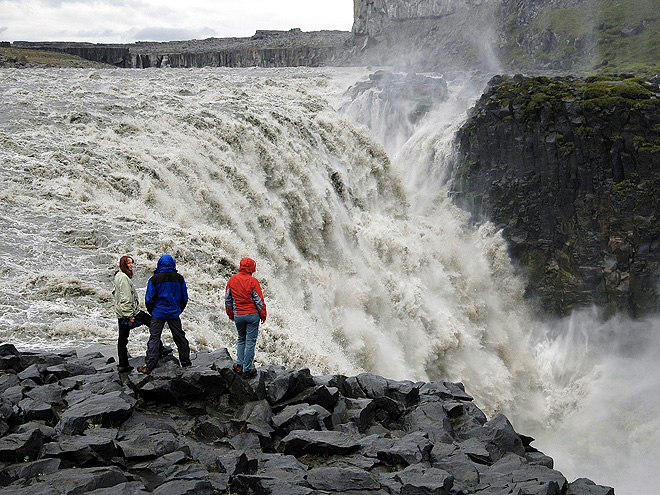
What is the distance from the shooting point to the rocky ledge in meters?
7.89

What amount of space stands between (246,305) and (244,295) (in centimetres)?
18

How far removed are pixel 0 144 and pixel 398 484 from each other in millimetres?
18365

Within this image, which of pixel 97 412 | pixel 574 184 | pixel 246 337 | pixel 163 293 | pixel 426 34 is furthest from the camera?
pixel 426 34

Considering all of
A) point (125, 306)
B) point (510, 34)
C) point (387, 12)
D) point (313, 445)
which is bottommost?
point (313, 445)

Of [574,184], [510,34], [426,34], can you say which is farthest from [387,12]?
[574,184]

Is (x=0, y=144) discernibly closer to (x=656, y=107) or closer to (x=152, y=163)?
(x=152, y=163)

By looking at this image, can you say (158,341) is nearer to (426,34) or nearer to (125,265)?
(125,265)

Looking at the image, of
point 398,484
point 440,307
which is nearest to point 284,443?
point 398,484

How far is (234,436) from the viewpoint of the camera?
31.7ft

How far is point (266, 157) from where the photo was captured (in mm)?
25203

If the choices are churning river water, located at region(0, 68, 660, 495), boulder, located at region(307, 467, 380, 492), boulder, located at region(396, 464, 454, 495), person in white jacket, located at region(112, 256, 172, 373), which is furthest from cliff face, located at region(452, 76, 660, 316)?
person in white jacket, located at region(112, 256, 172, 373)

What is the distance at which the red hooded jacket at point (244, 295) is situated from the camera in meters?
10.3

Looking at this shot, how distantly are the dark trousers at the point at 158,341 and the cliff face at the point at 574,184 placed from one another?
27.2 m

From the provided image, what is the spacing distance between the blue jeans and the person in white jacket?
1533 millimetres
